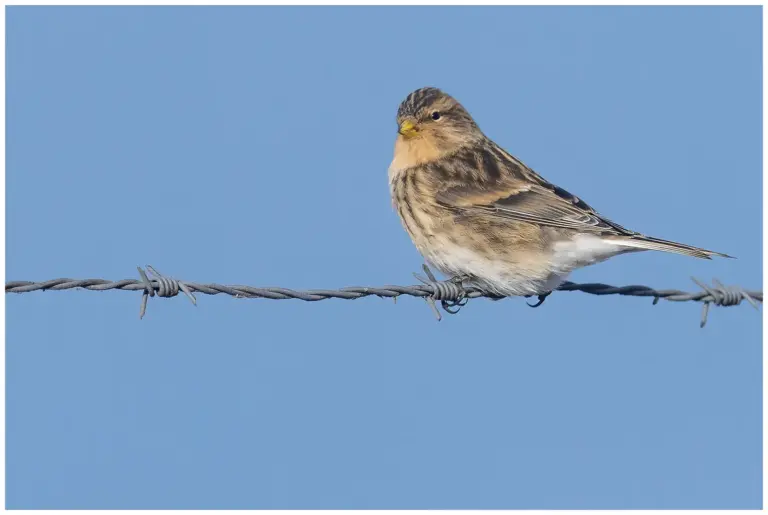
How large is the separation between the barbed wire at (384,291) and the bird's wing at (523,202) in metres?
0.58

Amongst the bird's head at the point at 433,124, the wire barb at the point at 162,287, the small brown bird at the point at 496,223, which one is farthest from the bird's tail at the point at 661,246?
the wire barb at the point at 162,287

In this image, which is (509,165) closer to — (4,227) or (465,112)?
(465,112)

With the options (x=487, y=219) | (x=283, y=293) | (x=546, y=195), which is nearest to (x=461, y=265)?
(x=487, y=219)

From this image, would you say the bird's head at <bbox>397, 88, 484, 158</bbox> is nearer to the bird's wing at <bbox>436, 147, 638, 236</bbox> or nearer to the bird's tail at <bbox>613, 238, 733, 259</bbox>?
the bird's wing at <bbox>436, 147, 638, 236</bbox>

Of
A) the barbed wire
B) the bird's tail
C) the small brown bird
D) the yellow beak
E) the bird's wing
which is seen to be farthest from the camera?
the yellow beak

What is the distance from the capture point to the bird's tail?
7.55 m

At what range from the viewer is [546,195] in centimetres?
903

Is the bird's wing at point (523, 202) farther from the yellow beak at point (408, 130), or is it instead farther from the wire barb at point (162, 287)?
the wire barb at point (162, 287)

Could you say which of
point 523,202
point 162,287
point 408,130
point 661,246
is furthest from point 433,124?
point 162,287

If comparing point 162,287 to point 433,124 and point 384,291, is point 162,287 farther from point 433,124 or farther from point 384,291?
point 433,124

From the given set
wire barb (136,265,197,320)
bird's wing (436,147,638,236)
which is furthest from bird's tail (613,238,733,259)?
wire barb (136,265,197,320)

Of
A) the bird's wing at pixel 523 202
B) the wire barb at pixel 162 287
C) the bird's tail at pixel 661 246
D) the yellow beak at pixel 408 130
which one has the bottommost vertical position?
the wire barb at pixel 162 287

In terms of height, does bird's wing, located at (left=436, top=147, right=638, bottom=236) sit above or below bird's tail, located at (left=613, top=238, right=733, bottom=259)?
above

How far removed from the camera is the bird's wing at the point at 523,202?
28.4ft
